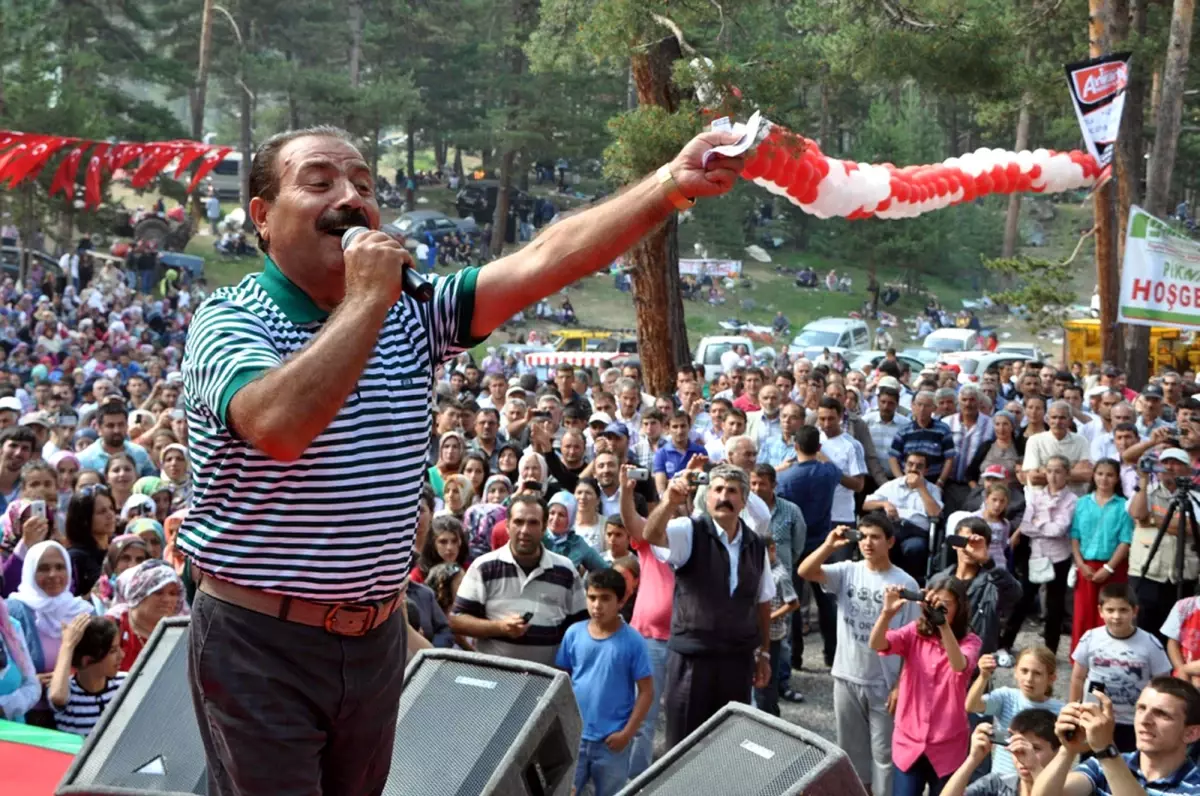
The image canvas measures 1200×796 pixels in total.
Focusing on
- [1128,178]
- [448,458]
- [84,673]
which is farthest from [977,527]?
[1128,178]

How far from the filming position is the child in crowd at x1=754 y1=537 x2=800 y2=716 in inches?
331

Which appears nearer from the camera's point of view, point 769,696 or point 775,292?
point 769,696

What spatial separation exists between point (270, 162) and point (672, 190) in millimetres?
697

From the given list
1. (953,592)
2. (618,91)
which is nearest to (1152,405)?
(953,592)

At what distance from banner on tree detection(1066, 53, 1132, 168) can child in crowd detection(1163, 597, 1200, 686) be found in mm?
8349

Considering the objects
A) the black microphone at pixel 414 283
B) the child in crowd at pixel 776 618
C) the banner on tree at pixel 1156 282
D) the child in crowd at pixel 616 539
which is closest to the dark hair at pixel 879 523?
the child in crowd at pixel 776 618

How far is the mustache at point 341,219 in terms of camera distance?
8.16 ft

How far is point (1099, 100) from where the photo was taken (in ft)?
49.5

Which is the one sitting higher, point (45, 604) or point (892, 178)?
point (892, 178)

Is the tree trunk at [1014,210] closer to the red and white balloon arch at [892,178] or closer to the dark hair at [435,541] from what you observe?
the red and white balloon arch at [892,178]

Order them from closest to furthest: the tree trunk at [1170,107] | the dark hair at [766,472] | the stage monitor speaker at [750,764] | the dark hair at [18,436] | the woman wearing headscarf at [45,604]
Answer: the stage monitor speaker at [750,764], the woman wearing headscarf at [45,604], the dark hair at [766,472], the dark hair at [18,436], the tree trunk at [1170,107]

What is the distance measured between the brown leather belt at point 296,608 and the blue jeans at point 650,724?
15.1 ft

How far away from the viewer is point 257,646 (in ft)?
8.09

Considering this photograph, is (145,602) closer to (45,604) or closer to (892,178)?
(45,604)
